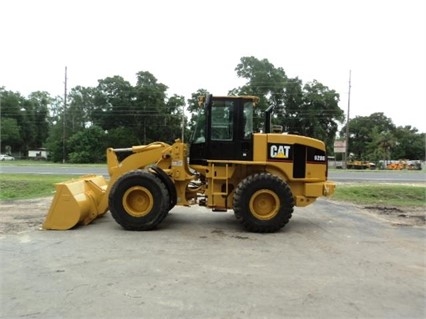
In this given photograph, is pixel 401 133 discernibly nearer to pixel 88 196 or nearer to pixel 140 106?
pixel 140 106

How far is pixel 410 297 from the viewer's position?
199 inches

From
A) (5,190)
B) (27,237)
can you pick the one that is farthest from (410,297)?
(5,190)

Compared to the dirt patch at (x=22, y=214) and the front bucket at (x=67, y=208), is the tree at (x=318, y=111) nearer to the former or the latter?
the dirt patch at (x=22, y=214)

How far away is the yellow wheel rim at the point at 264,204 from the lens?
8.87 m

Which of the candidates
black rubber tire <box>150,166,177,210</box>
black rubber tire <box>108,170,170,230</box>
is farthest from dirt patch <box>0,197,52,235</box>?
black rubber tire <box>150,166,177,210</box>

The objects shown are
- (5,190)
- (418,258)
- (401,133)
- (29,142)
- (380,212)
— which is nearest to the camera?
(418,258)

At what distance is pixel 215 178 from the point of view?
9.30 metres

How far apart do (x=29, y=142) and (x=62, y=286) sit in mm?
83212

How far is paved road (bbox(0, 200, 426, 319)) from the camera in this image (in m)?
4.59

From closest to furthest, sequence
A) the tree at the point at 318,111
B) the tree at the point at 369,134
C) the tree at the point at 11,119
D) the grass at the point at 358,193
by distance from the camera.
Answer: the grass at the point at 358,193 < the tree at the point at 318,111 < the tree at the point at 369,134 < the tree at the point at 11,119

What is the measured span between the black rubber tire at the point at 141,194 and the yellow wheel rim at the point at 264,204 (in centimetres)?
172

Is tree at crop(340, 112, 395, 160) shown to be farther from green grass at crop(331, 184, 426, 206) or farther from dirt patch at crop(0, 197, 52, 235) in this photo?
dirt patch at crop(0, 197, 52, 235)

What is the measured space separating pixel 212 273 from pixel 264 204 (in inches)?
133

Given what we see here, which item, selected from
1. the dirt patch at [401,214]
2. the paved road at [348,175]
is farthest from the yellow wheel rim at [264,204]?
the paved road at [348,175]
